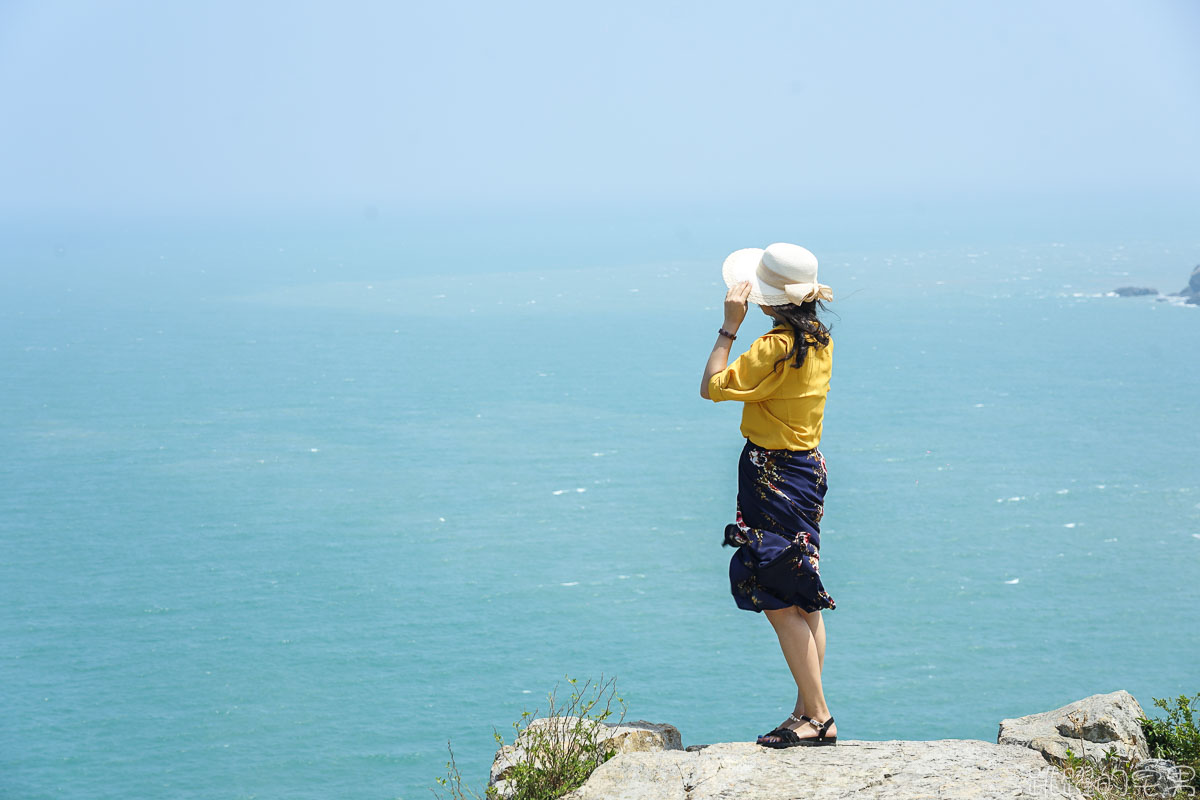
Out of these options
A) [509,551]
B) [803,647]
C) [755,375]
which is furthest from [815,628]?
[509,551]

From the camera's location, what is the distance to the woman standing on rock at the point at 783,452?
5695 millimetres

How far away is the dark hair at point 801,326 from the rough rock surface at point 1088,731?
10.4ft

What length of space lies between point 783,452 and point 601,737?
90.8 inches

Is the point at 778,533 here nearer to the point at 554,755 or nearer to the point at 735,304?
the point at 735,304

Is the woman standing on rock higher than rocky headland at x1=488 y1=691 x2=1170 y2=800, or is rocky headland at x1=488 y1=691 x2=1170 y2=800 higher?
the woman standing on rock

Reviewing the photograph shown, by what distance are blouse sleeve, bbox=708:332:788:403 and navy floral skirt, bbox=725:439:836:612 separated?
0.44 m

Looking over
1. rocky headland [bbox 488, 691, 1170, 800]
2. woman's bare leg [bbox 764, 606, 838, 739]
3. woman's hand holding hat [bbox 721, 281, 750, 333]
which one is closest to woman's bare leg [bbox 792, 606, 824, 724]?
woman's bare leg [bbox 764, 606, 838, 739]

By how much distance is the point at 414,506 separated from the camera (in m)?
77.2

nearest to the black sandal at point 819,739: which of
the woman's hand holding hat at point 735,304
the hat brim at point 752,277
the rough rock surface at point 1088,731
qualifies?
the rough rock surface at point 1088,731

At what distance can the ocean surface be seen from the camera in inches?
2056

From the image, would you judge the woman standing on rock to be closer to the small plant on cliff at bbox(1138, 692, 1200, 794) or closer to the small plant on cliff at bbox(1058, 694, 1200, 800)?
the small plant on cliff at bbox(1058, 694, 1200, 800)

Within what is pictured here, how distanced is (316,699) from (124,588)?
66.0 feet

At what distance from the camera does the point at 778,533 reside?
5996 millimetres

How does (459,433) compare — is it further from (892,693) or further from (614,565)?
(892,693)
